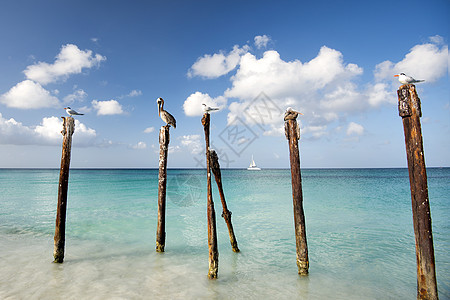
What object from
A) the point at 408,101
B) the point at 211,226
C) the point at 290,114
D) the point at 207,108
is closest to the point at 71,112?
the point at 207,108

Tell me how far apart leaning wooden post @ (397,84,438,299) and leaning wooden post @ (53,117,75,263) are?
7391mm

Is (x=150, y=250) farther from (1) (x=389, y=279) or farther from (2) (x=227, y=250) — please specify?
(1) (x=389, y=279)

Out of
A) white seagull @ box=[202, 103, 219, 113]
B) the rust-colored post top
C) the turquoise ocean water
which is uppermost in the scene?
white seagull @ box=[202, 103, 219, 113]

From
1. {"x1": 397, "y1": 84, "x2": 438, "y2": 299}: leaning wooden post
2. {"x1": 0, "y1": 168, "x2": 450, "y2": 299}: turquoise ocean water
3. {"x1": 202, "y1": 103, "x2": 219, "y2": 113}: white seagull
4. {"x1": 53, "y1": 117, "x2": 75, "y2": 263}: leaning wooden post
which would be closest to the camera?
{"x1": 397, "y1": 84, "x2": 438, "y2": 299}: leaning wooden post

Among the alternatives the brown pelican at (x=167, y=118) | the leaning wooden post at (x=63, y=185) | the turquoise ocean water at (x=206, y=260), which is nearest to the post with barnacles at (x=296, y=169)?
the turquoise ocean water at (x=206, y=260)

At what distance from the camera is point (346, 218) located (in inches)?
540

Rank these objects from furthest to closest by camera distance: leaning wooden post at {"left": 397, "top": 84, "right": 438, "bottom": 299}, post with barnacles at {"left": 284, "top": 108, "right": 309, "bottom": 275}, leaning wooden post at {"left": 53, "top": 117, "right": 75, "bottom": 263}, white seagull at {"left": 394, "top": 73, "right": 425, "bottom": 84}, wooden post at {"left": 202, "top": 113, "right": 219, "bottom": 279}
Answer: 1. leaning wooden post at {"left": 53, "top": 117, "right": 75, "bottom": 263}
2. wooden post at {"left": 202, "top": 113, "right": 219, "bottom": 279}
3. post with barnacles at {"left": 284, "top": 108, "right": 309, "bottom": 275}
4. white seagull at {"left": 394, "top": 73, "right": 425, "bottom": 84}
5. leaning wooden post at {"left": 397, "top": 84, "right": 438, "bottom": 299}

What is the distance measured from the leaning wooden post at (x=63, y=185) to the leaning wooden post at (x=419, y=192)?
739 centimetres

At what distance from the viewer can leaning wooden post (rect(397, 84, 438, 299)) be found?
4117mm

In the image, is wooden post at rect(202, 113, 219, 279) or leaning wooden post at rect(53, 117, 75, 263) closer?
wooden post at rect(202, 113, 219, 279)

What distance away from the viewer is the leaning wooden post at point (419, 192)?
4.12 metres

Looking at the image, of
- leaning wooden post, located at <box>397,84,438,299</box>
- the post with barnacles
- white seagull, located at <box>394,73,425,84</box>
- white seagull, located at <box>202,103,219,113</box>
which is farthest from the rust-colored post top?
white seagull, located at <box>202,103,219,113</box>

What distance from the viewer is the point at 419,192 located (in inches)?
163

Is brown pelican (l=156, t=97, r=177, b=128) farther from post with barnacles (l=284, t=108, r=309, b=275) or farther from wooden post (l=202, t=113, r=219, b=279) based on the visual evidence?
post with barnacles (l=284, t=108, r=309, b=275)
